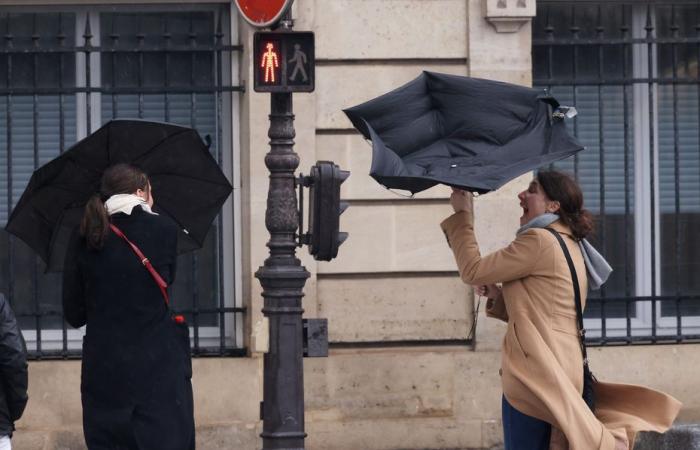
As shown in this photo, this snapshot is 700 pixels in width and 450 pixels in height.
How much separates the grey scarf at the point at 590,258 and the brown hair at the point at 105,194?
181 cm

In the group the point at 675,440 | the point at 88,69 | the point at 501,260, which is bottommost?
the point at 675,440

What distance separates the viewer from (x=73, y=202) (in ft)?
→ 24.3

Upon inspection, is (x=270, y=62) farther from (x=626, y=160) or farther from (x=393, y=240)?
(x=626, y=160)

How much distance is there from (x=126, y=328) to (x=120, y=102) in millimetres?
3933

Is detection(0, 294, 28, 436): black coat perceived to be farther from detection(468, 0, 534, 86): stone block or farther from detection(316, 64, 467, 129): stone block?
detection(468, 0, 534, 86): stone block

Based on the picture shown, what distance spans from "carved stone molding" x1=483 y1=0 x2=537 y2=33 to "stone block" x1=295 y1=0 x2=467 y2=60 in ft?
0.65

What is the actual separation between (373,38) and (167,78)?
1.44 meters

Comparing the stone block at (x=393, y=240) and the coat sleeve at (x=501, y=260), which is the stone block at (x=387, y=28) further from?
the coat sleeve at (x=501, y=260)

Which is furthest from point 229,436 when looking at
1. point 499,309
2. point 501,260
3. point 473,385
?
point 501,260

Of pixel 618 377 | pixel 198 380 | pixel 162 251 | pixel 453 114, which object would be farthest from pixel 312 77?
pixel 618 377

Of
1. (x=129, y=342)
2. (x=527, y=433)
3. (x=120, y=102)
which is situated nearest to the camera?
(x=129, y=342)

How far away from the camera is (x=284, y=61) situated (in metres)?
7.34

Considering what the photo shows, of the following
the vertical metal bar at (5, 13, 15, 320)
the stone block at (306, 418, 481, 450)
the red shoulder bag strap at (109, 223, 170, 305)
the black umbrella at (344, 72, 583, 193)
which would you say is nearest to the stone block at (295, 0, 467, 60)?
the vertical metal bar at (5, 13, 15, 320)

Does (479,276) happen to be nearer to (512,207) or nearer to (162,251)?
(162,251)
